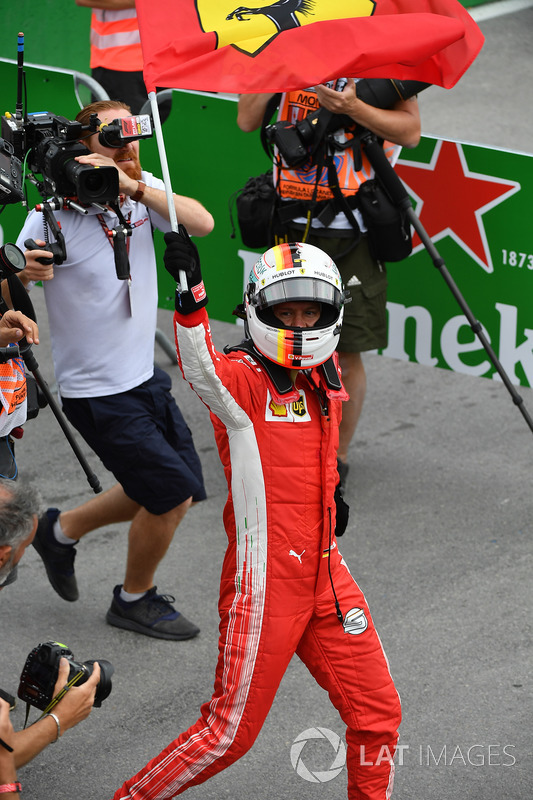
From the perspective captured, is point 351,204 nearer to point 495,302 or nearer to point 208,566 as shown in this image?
point 495,302

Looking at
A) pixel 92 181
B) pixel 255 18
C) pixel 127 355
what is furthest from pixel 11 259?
pixel 255 18

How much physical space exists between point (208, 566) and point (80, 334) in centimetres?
144

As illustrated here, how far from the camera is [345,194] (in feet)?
18.4

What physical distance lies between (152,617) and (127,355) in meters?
1.15

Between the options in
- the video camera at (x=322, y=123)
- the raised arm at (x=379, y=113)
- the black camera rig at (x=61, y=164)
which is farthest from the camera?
the video camera at (x=322, y=123)

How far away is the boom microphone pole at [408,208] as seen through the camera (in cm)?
557

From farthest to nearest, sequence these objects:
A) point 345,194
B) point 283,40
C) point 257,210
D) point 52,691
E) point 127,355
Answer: point 257,210
point 345,194
point 127,355
point 283,40
point 52,691

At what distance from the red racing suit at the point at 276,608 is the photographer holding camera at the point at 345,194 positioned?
2179 millimetres

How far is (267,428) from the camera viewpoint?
11.7 ft

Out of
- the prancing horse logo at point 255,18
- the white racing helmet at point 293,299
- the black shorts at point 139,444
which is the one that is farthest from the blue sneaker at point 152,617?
the prancing horse logo at point 255,18

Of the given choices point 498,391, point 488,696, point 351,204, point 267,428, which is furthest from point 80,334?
point 498,391

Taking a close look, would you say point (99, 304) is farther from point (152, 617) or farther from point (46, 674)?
point (46, 674)

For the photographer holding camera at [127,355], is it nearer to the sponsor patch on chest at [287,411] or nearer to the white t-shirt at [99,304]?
the white t-shirt at [99,304]

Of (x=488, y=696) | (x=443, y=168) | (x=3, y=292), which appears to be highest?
(x=3, y=292)
